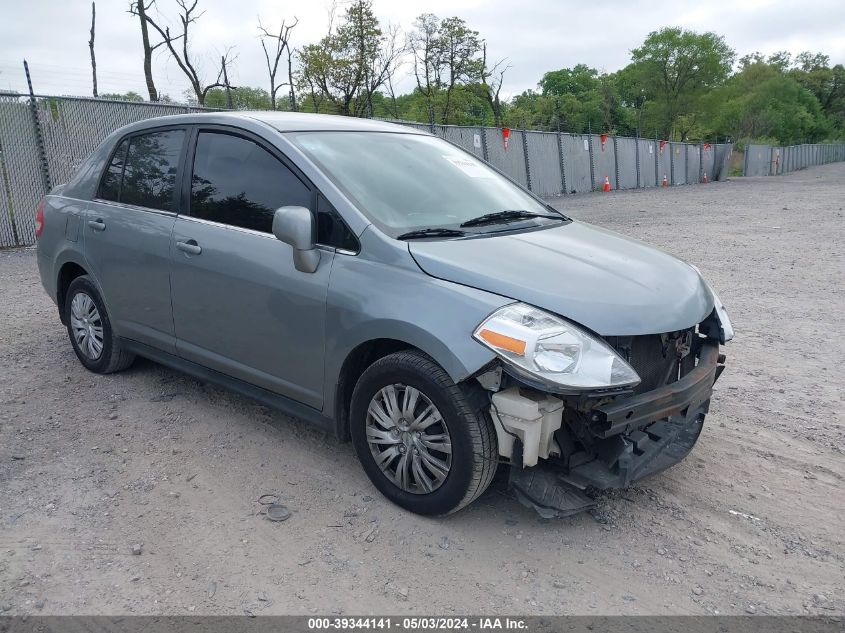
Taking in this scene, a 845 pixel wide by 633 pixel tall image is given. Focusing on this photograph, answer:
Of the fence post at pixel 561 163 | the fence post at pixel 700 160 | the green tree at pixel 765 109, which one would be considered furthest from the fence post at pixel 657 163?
the green tree at pixel 765 109

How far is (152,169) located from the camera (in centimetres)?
446

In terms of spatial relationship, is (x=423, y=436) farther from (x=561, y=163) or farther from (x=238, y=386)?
(x=561, y=163)

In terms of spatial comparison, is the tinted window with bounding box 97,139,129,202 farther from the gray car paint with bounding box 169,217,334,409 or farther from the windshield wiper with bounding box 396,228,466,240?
the windshield wiper with bounding box 396,228,466,240

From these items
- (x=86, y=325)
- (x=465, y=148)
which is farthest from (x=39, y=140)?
(x=86, y=325)

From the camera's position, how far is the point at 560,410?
285 centimetres

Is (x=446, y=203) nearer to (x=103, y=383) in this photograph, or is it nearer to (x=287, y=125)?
(x=287, y=125)

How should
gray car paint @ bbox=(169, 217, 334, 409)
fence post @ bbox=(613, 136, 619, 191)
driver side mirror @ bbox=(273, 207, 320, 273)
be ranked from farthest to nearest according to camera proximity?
fence post @ bbox=(613, 136, 619, 191) < gray car paint @ bbox=(169, 217, 334, 409) < driver side mirror @ bbox=(273, 207, 320, 273)

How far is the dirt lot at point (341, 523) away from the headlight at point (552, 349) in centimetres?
81

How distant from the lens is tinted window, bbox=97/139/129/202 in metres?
4.72

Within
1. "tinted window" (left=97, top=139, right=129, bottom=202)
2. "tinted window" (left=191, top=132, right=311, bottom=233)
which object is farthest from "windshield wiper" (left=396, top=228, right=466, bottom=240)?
"tinted window" (left=97, top=139, right=129, bottom=202)

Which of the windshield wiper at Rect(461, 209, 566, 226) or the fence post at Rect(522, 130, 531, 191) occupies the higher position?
the fence post at Rect(522, 130, 531, 191)

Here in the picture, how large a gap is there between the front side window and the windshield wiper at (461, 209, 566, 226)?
1.89m

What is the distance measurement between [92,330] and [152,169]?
52.1 inches

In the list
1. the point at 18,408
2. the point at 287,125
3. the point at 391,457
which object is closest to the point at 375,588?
the point at 391,457
